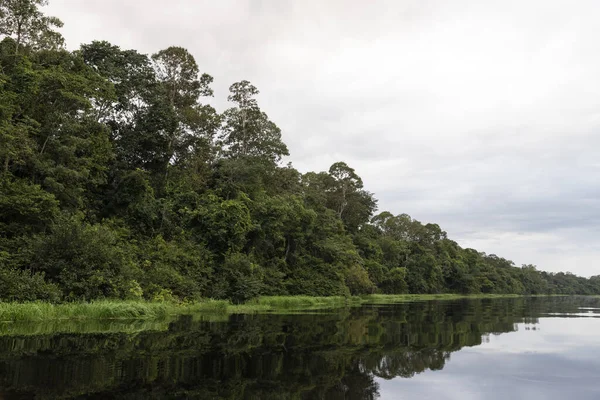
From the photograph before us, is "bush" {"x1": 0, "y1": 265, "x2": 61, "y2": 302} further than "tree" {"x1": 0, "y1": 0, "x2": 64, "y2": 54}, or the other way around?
"tree" {"x1": 0, "y1": 0, "x2": 64, "y2": 54}

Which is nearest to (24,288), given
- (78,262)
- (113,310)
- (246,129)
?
(78,262)

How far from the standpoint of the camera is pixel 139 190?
35.2 meters

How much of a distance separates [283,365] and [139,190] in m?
28.4

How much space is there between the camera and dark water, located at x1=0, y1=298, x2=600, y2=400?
310 inches

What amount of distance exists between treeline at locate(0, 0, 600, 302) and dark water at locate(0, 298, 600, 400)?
750 centimetres

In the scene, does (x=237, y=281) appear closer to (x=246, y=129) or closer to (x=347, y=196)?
(x=246, y=129)

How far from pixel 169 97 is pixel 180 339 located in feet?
117

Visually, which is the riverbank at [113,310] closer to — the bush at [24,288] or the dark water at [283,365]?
the bush at [24,288]

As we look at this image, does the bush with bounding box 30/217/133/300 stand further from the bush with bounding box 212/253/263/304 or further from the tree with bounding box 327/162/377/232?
the tree with bounding box 327/162/377/232

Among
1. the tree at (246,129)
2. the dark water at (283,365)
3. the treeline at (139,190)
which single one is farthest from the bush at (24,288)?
the tree at (246,129)

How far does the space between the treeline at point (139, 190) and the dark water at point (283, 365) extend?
750 cm

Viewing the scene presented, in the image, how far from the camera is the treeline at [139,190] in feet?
Answer: 75.9

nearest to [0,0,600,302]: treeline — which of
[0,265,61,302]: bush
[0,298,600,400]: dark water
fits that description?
[0,265,61,302]: bush

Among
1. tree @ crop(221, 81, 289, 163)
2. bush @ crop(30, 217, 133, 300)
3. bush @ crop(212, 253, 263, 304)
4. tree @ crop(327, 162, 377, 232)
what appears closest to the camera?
bush @ crop(30, 217, 133, 300)
